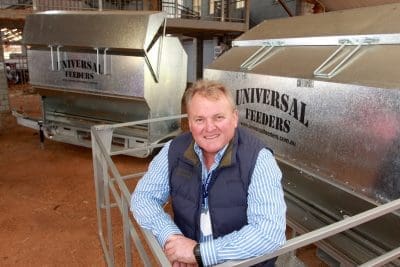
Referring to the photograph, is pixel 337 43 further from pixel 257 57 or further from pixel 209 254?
pixel 209 254

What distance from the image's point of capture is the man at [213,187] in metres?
1.15

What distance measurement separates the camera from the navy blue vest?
1.24m

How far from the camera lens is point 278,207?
1.16 m

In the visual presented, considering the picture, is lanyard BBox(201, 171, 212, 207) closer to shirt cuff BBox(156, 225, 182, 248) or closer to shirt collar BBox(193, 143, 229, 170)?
shirt collar BBox(193, 143, 229, 170)

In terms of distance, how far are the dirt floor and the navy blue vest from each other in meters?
1.69

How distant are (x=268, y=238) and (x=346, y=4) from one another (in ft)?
12.6

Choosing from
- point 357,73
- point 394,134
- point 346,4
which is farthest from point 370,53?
point 346,4

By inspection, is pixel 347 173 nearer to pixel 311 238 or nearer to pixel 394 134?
pixel 394 134

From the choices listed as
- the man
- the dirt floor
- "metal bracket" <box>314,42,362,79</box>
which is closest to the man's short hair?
the man

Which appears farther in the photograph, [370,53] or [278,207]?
[370,53]

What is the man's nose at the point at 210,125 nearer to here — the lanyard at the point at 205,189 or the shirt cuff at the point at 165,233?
the lanyard at the point at 205,189

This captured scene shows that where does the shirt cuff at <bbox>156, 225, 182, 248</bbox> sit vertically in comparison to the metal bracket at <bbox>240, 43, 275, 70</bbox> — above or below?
below

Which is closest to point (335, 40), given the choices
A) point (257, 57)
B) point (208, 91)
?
point (257, 57)

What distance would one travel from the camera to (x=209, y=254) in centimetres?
106
